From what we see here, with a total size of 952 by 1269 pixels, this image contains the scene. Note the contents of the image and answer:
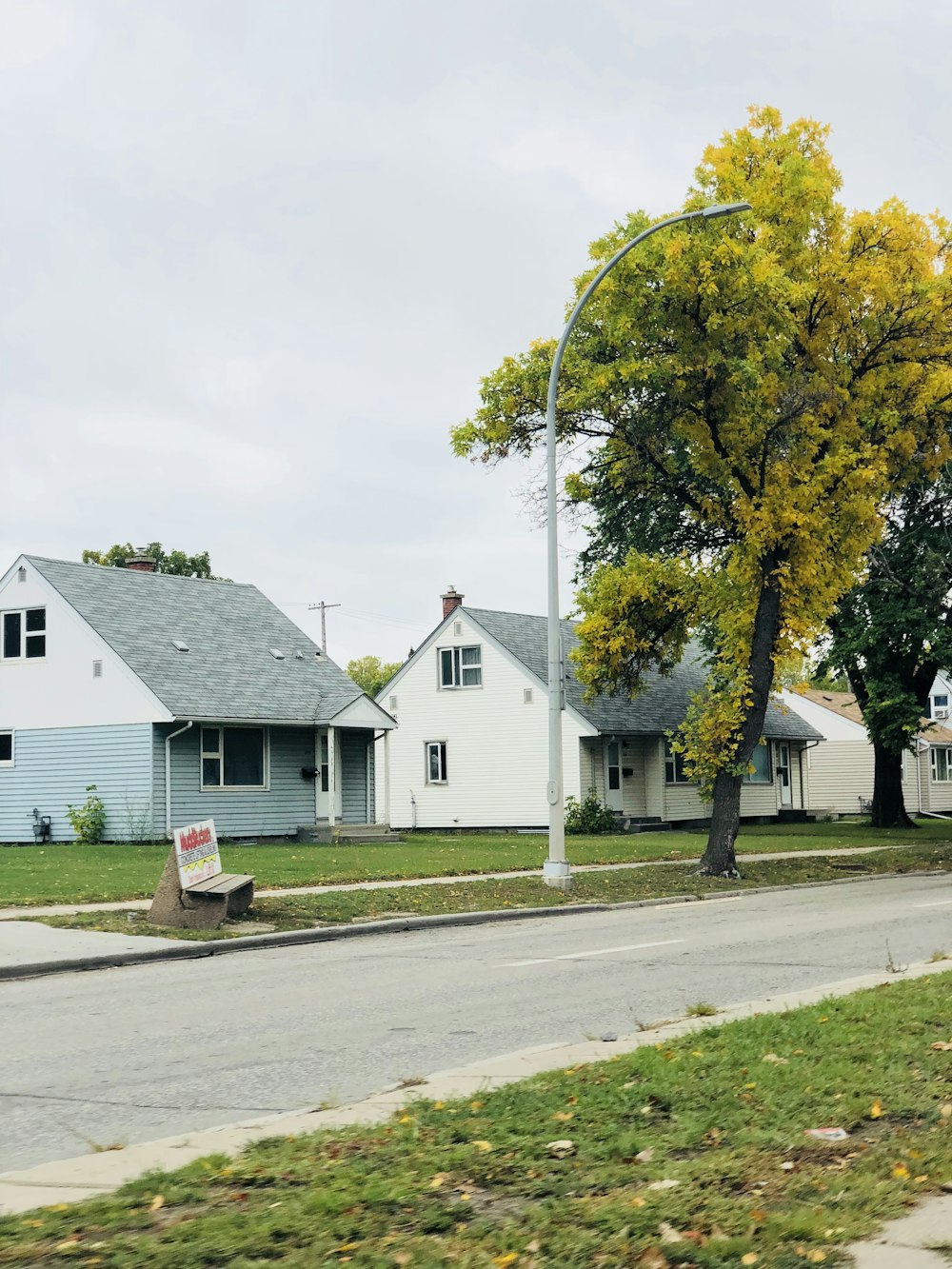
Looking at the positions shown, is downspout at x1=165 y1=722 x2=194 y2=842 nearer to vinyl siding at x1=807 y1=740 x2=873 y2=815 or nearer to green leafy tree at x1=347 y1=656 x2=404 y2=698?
vinyl siding at x1=807 y1=740 x2=873 y2=815

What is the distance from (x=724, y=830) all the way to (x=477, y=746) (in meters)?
21.2

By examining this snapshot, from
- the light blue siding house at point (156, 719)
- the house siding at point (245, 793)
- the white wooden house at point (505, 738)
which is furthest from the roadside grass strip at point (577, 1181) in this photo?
the white wooden house at point (505, 738)

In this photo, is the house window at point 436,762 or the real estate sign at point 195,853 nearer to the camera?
the real estate sign at point 195,853

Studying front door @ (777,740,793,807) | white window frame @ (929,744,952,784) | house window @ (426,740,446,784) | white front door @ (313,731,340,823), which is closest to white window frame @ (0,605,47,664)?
white front door @ (313,731,340,823)

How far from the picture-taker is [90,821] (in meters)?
34.9

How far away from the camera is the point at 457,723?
46469 mm

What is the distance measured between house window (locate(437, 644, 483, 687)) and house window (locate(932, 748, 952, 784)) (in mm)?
29136

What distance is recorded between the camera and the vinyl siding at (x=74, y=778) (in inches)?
1368

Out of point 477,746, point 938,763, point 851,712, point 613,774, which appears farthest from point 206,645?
point 938,763

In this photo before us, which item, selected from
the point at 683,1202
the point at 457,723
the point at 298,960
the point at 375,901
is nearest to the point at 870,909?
the point at 375,901

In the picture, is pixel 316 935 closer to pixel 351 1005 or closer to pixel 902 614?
pixel 351 1005

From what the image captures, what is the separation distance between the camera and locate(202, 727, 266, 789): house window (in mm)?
36125

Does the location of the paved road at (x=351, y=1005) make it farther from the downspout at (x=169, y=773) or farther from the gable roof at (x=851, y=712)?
the gable roof at (x=851, y=712)

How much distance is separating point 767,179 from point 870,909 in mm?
12426
